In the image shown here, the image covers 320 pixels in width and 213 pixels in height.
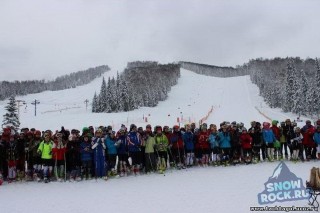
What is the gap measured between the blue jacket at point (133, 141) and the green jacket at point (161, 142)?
765 mm

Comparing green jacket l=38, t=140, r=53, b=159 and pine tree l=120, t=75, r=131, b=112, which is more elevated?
pine tree l=120, t=75, r=131, b=112

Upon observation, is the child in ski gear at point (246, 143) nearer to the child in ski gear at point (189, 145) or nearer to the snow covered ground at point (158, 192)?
the snow covered ground at point (158, 192)

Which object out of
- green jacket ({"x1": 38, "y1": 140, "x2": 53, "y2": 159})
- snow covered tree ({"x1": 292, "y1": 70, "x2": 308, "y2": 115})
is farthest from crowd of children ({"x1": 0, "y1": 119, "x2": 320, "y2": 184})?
snow covered tree ({"x1": 292, "y1": 70, "x2": 308, "y2": 115})

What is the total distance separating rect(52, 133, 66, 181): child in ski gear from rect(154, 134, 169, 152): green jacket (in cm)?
375

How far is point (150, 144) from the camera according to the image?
563 inches

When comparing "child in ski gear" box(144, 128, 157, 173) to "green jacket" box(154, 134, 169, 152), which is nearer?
"child in ski gear" box(144, 128, 157, 173)

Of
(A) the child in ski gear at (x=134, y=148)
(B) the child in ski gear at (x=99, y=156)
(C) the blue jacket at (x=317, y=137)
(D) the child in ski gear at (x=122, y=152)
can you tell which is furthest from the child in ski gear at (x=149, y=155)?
(C) the blue jacket at (x=317, y=137)

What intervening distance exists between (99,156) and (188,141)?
394 cm

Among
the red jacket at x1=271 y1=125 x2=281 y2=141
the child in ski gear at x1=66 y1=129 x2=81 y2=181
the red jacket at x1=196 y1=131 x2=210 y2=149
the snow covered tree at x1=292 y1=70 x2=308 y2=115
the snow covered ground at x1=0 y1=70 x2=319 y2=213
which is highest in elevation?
the snow covered tree at x1=292 y1=70 x2=308 y2=115

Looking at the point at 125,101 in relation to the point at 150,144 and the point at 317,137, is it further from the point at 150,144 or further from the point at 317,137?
the point at 317,137

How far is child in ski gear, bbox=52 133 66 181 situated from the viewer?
1353 cm

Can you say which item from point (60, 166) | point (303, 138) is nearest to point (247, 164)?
point (303, 138)

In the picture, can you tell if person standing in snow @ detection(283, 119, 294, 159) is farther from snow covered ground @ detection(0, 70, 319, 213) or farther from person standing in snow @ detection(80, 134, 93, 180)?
person standing in snow @ detection(80, 134, 93, 180)

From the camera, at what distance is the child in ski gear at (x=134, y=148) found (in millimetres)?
14203
